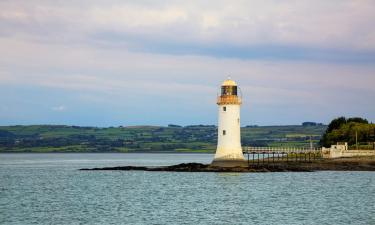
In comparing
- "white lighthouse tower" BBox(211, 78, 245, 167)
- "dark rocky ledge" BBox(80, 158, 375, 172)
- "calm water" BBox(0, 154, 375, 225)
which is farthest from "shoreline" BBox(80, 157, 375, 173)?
"white lighthouse tower" BBox(211, 78, 245, 167)

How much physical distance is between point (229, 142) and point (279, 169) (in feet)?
40.0

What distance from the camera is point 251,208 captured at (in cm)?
5128

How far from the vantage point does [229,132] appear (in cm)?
7506

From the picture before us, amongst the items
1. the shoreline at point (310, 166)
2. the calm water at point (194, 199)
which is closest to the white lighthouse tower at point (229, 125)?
the calm water at point (194, 199)

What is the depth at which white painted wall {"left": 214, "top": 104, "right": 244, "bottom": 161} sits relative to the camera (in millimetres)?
75000

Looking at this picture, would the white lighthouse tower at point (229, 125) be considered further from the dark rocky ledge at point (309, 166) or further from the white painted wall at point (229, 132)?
the dark rocky ledge at point (309, 166)

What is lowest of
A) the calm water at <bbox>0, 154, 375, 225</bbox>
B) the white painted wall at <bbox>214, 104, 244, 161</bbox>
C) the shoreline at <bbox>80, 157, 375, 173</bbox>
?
the calm water at <bbox>0, 154, 375, 225</bbox>

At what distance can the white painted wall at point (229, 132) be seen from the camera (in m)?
75.0

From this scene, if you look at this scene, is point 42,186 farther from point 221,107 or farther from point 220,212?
point 220,212

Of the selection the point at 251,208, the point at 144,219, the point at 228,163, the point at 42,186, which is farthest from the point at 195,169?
the point at 144,219

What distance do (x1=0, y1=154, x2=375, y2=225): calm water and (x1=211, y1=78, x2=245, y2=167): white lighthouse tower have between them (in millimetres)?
2247

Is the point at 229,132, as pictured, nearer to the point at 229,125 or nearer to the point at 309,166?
the point at 229,125

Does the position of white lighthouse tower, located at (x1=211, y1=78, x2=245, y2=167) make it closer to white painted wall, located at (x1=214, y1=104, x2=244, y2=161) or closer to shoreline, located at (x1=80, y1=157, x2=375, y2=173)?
white painted wall, located at (x1=214, y1=104, x2=244, y2=161)

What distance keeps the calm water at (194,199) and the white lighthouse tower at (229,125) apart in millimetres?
2247
